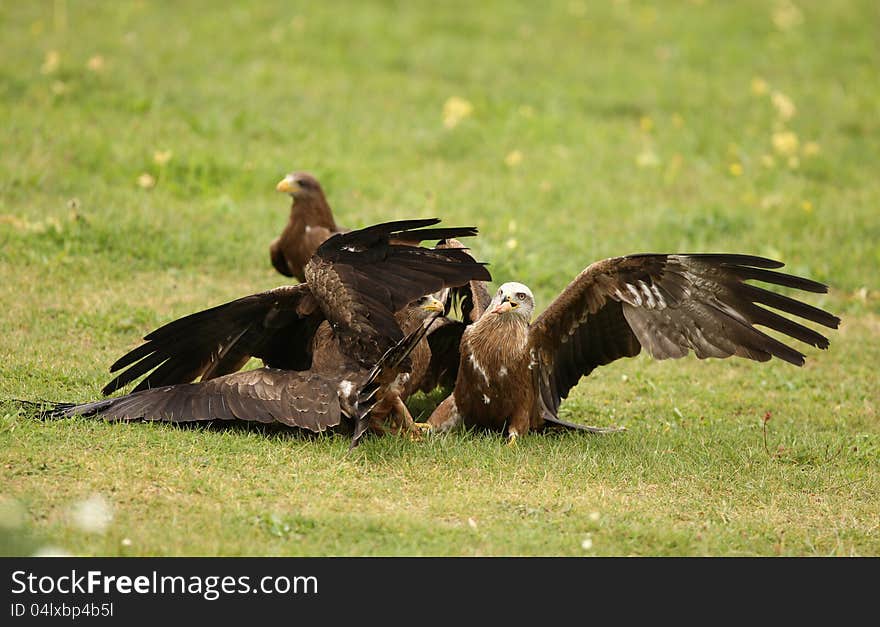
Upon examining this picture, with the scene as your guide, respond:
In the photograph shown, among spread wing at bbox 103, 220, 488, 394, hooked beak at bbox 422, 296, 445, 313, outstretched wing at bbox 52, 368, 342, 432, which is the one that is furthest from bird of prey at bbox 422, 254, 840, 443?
outstretched wing at bbox 52, 368, 342, 432

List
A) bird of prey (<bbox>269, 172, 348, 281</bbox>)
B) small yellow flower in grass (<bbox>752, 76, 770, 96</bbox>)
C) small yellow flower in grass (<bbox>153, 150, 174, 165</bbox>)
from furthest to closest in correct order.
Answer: small yellow flower in grass (<bbox>752, 76, 770, 96</bbox>) < small yellow flower in grass (<bbox>153, 150, 174, 165</bbox>) < bird of prey (<bbox>269, 172, 348, 281</bbox>)

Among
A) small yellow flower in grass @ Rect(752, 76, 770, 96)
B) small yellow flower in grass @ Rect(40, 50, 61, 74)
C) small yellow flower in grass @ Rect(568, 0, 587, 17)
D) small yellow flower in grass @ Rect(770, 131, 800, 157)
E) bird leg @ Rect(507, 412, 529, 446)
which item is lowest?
bird leg @ Rect(507, 412, 529, 446)

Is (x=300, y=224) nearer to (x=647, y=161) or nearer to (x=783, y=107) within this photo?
(x=647, y=161)

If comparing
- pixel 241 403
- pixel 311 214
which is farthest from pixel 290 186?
pixel 241 403

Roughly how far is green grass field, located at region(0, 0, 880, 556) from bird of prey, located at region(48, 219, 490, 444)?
21cm

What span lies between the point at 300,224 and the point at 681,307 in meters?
3.57

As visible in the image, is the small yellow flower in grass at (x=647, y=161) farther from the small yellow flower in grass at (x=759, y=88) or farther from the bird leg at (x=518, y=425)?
the bird leg at (x=518, y=425)

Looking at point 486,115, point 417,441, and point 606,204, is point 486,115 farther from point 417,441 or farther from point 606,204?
point 417,441

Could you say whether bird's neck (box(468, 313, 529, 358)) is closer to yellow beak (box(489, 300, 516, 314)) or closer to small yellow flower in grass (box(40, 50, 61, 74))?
yellow beak (box(489, 300, 516, 314))

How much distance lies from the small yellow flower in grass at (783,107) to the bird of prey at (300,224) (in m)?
6.54

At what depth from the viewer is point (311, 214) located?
9328 mm

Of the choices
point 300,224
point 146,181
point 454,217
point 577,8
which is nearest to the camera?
point 300,224

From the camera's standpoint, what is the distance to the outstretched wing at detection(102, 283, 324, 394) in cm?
699
